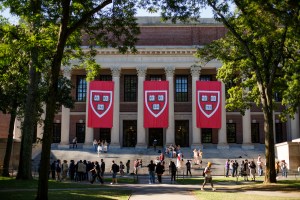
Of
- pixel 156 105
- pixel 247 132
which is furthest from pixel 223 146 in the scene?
pixel 156 105

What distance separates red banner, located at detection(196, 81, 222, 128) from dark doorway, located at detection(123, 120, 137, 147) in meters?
10.8

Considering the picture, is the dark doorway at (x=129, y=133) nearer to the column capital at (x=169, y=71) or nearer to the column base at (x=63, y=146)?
the column base at (x=63, y=146)

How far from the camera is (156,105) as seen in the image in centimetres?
4119

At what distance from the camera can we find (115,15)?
16.8 metres

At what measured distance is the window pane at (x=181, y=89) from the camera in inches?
1955

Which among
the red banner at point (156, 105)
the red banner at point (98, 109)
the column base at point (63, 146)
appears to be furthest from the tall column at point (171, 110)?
the column base at point (63, 146)

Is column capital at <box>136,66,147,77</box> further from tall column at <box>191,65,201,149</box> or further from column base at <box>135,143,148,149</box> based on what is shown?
column base at <box>135,143,148,149</box>

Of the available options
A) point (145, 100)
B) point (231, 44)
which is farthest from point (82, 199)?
point (145, 100)

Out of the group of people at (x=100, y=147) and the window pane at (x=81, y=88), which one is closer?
the group of people at (x=100, y=147)

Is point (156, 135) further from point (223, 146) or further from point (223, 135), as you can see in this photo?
point (223, 146)

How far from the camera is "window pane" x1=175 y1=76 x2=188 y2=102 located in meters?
49.7

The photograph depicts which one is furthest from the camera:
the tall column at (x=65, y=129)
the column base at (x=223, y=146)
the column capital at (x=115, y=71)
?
the column capital at (x=115, y=71)

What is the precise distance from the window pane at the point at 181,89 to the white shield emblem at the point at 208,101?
8.58 meters

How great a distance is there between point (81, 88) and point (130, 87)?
20.4ft
